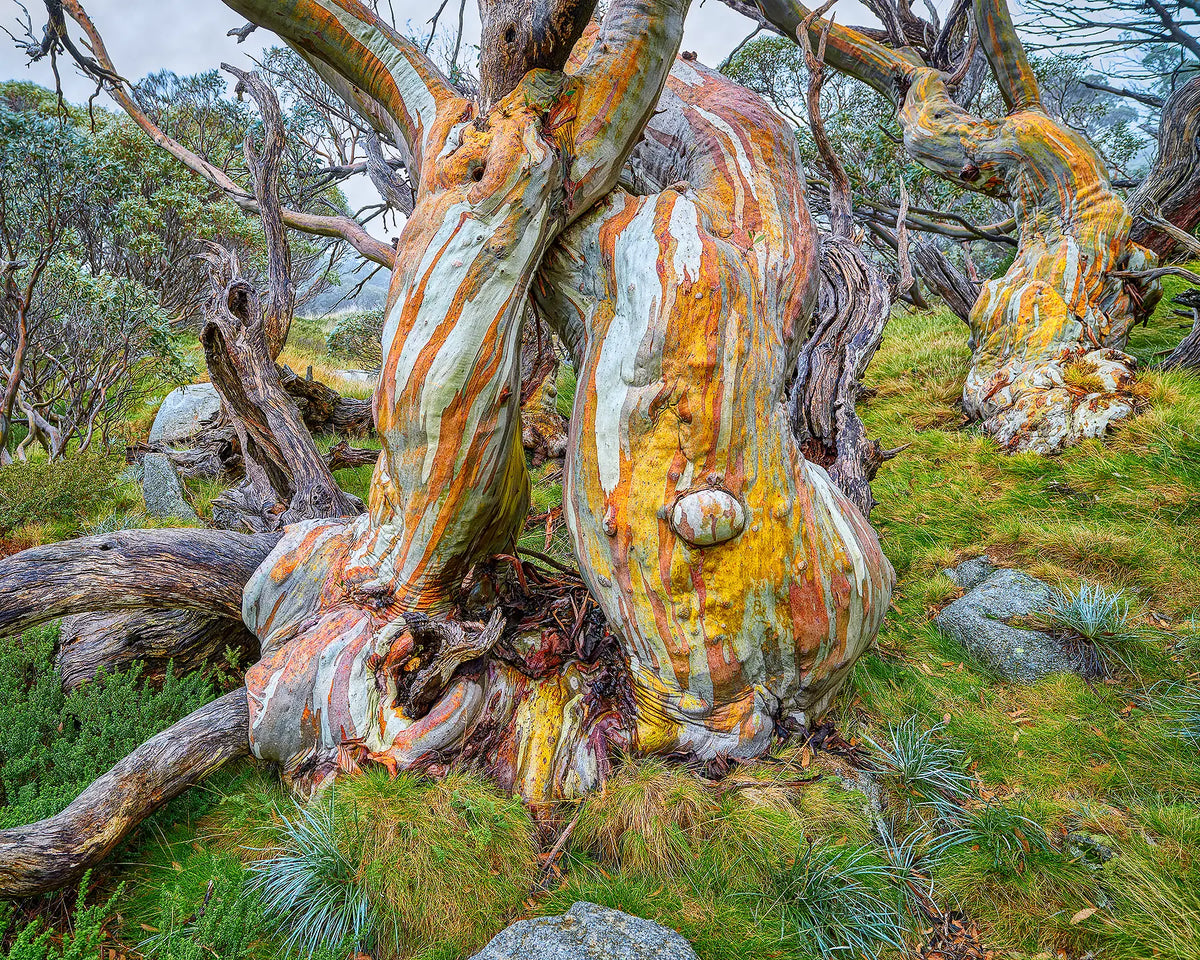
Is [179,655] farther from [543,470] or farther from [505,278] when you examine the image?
[543,470]

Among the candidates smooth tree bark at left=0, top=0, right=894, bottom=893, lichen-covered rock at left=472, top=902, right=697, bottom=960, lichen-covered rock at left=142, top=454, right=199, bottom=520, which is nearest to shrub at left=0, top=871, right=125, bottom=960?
smooth tree bark at left=0, top=0, right=894, bottom=893

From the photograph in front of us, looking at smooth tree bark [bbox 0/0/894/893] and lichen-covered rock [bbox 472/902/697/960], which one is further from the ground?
smooth tree bark [bbox 0/0/894/893]

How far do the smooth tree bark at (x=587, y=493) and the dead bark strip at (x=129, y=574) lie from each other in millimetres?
16

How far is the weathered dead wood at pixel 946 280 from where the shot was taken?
239 inches

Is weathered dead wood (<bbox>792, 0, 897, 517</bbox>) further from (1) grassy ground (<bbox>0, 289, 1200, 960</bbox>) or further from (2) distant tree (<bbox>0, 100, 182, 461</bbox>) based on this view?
(2) distant tree (<bbox>0, 100, 182, 461</bbox>)

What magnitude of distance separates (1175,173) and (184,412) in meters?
11.0

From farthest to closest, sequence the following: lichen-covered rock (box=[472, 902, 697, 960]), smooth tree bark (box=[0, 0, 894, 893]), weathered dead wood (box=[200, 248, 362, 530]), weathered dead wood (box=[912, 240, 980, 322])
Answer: weathered dead wood (box=[912, 240, 980, 322]), weathered dead wood (box=[200, 248, 362, 530]), smooth tree bark (box=[0, 0, 894, 893]), lichen-covered rock (box=[472, 902, 697, 960])

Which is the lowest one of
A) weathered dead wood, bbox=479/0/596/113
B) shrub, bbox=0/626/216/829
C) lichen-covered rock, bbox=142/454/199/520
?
shrub, bbox=0/626/216/829

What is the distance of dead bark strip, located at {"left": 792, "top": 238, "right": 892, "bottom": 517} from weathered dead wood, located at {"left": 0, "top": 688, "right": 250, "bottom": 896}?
3.07 meters

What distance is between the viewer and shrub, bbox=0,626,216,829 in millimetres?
2250

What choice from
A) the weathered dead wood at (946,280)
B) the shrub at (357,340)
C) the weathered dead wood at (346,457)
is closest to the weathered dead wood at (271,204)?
the weathered dead wood at (346,457)

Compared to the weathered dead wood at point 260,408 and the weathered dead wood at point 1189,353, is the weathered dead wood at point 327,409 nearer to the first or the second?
the weathered dead wood at point 260,408

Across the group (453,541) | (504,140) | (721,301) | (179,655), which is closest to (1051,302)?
(721,301)

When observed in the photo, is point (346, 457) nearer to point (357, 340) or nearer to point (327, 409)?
point (327, 409)
